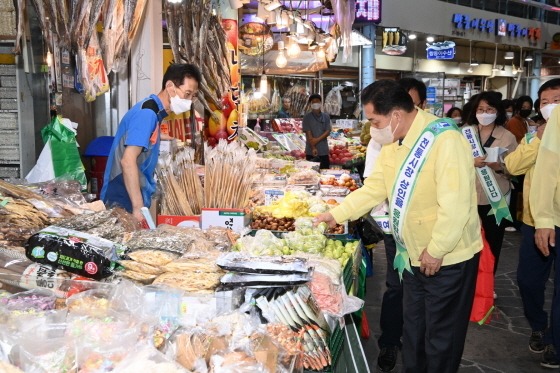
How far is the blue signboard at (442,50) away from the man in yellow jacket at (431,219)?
19.5 meters

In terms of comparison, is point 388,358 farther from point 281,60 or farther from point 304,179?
point 281,60

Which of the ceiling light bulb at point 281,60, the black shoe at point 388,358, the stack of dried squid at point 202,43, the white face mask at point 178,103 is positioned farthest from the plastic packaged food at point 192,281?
the ceiling light bulb at point 281,60

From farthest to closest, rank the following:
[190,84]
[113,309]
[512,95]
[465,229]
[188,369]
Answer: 1. [512,95]
2. [190,84]
3. [465,229]
4. [113,309]
5. [188,369]

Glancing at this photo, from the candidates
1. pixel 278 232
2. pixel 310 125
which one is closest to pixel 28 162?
pixel 278 232

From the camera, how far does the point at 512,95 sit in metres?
28.2

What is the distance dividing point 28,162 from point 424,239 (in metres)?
3.37

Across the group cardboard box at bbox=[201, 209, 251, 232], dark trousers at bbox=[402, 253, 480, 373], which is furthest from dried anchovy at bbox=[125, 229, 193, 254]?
dark trousers at bbox=[402, 253, 480, 373]

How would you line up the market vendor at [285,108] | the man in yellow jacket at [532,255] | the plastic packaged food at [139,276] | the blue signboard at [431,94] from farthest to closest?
the blue signboard at [431,94] → the market vendor at [285,108] → the man in yellow jacket at [532,255] → the plastic packaged food at [139,276]

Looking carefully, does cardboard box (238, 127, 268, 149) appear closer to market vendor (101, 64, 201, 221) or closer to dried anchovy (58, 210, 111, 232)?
market vendor (101, 64, 201, 221)

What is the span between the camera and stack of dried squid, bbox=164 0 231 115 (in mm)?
5984

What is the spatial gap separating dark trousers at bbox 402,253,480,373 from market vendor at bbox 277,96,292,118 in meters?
10.9

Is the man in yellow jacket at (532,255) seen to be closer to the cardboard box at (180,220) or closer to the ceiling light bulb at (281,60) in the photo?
the cardboard box at (180,220)

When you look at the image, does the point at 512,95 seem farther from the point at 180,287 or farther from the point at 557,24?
the point at 180,287

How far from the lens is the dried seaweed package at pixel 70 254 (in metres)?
2.54
